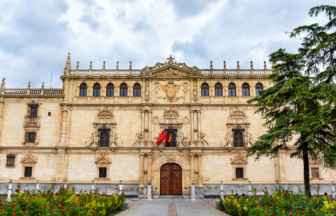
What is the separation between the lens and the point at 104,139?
33.5 meters

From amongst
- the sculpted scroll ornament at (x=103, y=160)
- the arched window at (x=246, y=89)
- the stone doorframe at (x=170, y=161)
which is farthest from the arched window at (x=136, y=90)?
the arched window at (x=246, y=89)

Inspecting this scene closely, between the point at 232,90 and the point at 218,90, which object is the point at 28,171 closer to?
the point at 218,90

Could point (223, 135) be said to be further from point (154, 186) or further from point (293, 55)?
point (293, 55)

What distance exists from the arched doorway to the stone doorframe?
398 mm

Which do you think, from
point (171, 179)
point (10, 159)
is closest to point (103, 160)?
point (171, 179)

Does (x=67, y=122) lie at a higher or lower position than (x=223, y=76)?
lower

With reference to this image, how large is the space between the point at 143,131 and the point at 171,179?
6327 mm

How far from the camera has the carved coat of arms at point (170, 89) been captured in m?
34.4

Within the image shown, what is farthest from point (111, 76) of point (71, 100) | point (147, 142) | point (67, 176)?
point (67, 176)

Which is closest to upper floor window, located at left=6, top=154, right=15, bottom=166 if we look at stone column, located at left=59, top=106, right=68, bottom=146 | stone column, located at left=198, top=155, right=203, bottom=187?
stone column, located at left=59, top=106, right=68, bottom=146

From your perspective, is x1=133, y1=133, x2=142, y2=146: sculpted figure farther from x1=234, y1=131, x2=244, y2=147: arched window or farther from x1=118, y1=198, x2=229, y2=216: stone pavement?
x1=234, y1=131, x2=244, y2=147: arched window

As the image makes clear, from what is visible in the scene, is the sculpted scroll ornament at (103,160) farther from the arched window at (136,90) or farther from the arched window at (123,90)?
the arched window at (136,90)

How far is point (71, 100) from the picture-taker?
3425 cm

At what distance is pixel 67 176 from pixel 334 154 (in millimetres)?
26452
